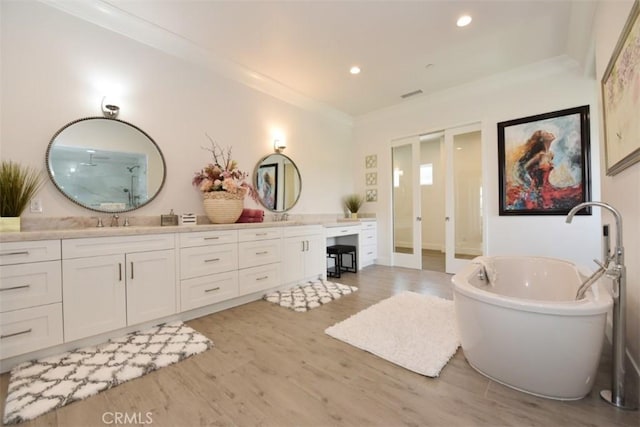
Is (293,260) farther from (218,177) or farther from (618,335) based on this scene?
(618,335)

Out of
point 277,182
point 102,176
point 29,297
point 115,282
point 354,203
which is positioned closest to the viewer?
point 29,297

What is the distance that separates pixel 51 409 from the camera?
1.42m

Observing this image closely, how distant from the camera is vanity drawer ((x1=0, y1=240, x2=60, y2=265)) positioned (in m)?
1.73

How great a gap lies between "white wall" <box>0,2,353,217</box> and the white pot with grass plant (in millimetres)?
135

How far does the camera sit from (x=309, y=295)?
3.29 metres

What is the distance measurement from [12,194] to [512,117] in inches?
218

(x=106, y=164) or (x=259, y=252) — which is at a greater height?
(x=106, y=164)

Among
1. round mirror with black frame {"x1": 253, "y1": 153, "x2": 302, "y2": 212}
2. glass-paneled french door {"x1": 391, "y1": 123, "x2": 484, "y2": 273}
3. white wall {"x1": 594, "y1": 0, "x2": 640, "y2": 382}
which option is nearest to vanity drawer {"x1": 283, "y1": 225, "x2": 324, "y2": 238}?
round mirror with black frame {"x1": 253, "y1": 153, "x2": 302, "y2": 212}

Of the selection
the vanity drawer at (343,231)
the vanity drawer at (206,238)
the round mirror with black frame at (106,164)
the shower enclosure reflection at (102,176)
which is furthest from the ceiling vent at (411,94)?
the shower enclosure reflection at (102,176)

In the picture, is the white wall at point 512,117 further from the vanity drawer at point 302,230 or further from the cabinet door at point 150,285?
the cabinet door at point 150,285

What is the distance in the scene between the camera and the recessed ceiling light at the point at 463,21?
2.70 m

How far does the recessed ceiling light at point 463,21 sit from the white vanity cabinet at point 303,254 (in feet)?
9.45

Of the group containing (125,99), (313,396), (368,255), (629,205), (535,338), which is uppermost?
(125,99)

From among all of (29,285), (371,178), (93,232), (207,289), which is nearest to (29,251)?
(29,285)
